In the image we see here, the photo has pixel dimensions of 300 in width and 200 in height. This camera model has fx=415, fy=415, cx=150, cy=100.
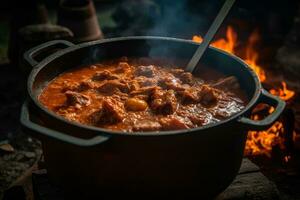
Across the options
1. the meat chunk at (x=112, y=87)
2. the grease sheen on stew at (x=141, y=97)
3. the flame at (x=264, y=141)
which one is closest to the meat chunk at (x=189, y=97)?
the grease sheen on stew at (x=141, y=97)

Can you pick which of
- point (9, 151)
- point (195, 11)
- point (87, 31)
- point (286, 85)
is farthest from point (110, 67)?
point (195, 11)

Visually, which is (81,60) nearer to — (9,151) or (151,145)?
(151,145)

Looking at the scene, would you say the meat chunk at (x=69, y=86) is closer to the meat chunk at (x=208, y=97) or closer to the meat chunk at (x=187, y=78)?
the meat chunk at (x=187, y=78)

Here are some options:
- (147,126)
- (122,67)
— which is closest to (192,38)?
(122,67)

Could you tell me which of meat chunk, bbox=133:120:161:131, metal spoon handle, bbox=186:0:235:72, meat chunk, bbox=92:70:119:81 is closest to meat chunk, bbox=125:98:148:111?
meat chunk, bbox=133:120:161:131

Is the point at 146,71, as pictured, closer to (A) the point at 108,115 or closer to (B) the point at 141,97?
(B) the point at 141,97

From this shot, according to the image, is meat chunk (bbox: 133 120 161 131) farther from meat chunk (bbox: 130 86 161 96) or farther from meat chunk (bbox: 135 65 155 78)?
meat chunk (bbox: 135 65 155 78)
